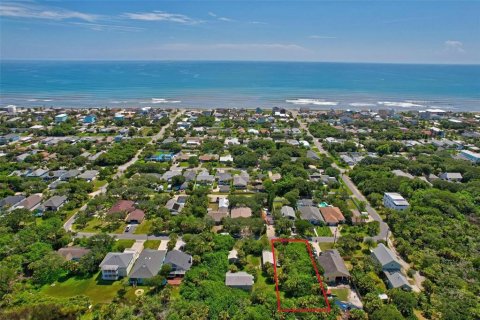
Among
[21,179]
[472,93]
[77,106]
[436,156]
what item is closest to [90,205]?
[21,179]

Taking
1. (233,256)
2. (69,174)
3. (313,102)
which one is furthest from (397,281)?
(313,102)

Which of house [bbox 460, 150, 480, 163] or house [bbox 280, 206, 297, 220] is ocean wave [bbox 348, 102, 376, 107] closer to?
house [bbox 460, 150, 480, 163]

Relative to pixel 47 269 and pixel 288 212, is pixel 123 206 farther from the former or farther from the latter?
pixel 288 212

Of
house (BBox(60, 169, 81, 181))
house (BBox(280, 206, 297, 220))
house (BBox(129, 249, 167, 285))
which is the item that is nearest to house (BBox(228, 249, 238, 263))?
house (BBox(129, 249, 167, 285))

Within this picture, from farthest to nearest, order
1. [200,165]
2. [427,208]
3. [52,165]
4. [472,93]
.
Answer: [472,93] → [200,165] → [52,165] → [427,208]

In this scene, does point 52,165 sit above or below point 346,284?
above

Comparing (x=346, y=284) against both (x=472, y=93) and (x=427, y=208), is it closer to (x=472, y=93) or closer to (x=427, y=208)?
(x=427, y=208)

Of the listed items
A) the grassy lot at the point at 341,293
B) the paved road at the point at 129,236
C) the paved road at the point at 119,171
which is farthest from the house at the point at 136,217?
the grassy lot at the point at 341,293
